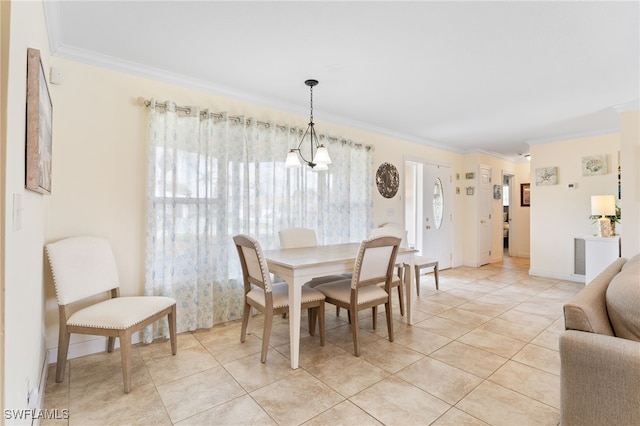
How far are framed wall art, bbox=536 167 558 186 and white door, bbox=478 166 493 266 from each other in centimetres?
99

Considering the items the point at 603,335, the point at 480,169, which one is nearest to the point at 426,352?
the point at 603,335

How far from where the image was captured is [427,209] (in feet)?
18.0

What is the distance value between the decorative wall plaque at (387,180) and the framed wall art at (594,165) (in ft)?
9.22

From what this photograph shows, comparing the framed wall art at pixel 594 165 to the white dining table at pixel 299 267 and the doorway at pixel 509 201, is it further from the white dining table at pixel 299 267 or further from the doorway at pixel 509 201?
the white dining table at pixel 299 267

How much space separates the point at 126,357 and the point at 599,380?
239 cm

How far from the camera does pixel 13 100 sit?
3.69 ft

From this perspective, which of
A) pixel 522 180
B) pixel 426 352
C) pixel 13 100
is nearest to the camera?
pixel 13 100

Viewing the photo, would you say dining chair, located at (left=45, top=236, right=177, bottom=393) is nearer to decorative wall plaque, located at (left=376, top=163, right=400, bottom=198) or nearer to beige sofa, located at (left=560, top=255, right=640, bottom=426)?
beige sofa, located at (left=560, top=255, right=640, bottom=426)

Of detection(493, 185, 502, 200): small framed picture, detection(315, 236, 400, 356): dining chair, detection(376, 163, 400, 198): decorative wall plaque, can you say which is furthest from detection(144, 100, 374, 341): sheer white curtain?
detection(493, 185, 502, 200): small framed picture

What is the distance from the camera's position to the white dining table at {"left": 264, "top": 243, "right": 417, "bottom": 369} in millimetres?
2234

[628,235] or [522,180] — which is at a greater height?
[522,180]

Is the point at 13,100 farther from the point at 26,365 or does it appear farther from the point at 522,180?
the point at 522,180

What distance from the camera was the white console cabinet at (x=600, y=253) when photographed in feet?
12.8

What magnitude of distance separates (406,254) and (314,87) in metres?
1.88
